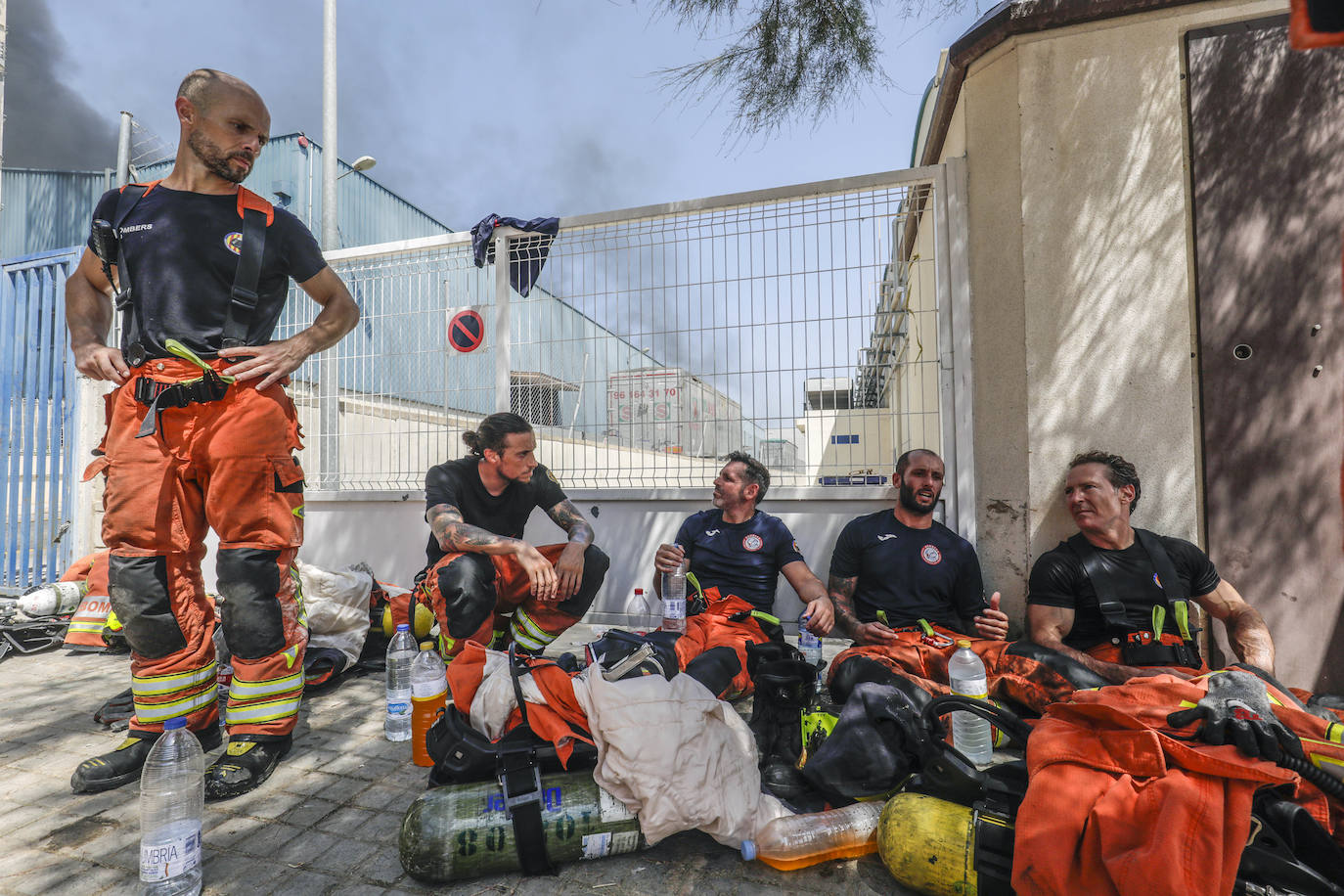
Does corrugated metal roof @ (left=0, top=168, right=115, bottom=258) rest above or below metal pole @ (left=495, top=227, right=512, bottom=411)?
above

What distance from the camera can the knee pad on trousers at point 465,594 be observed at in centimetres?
305

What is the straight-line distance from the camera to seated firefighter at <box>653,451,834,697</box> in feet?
9.75

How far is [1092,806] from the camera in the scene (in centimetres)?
153

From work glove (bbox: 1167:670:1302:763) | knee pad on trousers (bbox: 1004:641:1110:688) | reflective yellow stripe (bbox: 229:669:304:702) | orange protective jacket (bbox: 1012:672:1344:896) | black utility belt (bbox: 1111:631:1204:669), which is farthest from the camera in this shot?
black utility belt (bbox: 1111:631:1204:669)

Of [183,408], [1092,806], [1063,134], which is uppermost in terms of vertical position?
[1063,134]

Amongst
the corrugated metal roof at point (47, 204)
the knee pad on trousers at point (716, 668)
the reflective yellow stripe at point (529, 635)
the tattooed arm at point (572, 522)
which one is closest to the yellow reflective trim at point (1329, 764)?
the knee pad on trousers at point (716, 668)

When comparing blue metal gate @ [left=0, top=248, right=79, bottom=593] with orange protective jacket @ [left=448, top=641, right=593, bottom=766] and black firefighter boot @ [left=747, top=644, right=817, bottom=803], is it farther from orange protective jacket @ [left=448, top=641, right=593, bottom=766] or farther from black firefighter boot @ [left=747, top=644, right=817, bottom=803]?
black firefighter boot @ [left=747, top=644, right=817, bottom=803]

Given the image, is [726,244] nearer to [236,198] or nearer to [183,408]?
[236,198]

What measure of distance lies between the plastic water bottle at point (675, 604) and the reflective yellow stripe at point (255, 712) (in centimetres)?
161

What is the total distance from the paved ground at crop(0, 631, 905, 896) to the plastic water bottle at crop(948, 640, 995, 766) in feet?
2.00

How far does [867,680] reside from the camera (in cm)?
258

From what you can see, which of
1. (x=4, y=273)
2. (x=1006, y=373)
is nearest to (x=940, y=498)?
(x=1006, y=373)

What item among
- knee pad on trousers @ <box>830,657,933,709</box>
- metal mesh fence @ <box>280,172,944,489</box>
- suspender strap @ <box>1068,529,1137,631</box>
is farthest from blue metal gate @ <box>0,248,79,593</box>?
suspender strap @ <box>1068,529,1137,631</box>

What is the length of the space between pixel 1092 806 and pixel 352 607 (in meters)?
3.60
